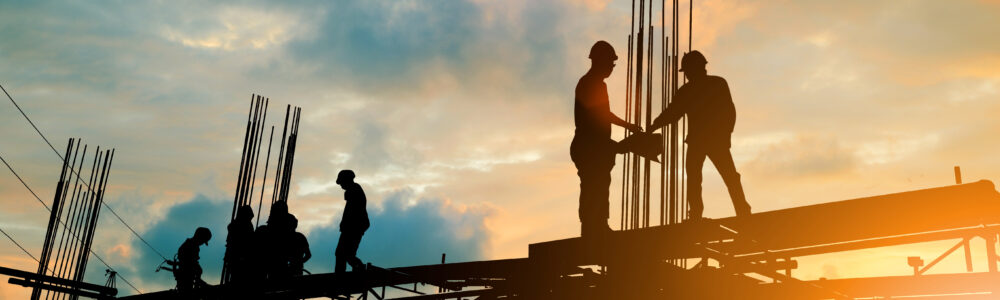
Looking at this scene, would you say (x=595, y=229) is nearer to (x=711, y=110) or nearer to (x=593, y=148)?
(x=593, y=148)

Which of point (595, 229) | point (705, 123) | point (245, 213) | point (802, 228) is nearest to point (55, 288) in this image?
point (245, 213)

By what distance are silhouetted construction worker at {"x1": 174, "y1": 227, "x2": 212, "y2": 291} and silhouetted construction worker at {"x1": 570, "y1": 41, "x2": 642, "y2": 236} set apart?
340 inches

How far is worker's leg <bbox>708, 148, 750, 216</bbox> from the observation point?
773 centimetres

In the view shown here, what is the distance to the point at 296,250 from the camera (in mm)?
12625

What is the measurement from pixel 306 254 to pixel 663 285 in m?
6.89

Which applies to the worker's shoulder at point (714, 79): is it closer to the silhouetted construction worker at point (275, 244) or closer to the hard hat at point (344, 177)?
the hard hat at point (344, 177)

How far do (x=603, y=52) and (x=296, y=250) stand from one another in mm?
6693

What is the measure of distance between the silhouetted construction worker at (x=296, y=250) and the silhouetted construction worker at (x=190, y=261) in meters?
2.57

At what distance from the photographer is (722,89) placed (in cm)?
780

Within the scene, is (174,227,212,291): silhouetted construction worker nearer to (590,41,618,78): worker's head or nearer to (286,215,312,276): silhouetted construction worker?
(286,215,312,276): silhouetted construction worker

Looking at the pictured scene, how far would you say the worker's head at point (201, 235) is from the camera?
47.4ft

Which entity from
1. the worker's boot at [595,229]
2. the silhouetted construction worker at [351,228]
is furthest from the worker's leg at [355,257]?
the worker's boot at [595,229]

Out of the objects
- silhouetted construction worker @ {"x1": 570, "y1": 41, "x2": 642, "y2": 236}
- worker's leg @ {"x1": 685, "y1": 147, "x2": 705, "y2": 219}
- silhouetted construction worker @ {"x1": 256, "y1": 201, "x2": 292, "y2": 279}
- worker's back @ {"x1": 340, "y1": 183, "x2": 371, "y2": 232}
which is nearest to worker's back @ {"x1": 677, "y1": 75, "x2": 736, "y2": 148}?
worker's leg @ {"x1": 685, "y1": 147, "x2": 705, "y2": 219}

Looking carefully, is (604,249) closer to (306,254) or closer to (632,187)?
(632,187)
